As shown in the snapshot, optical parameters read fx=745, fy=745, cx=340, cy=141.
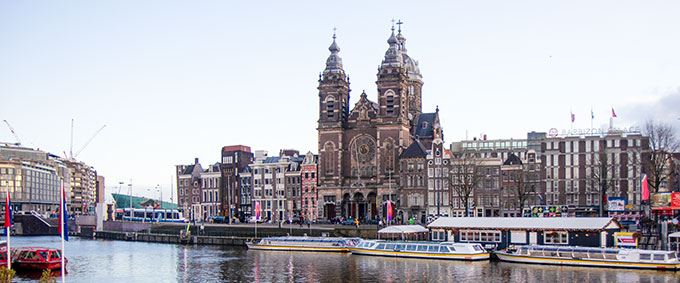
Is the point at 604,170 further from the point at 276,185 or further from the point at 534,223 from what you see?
the point at 276,185

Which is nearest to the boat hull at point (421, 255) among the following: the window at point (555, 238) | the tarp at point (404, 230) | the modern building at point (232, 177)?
the tarp at point (404, 230)

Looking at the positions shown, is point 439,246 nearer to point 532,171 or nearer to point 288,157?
point 532,171

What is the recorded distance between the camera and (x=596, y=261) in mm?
78500

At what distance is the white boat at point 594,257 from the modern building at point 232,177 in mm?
101013

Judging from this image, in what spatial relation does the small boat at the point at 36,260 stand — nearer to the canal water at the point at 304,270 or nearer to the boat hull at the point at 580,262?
the canal water at the point at 304,270

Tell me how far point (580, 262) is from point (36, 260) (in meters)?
58.7

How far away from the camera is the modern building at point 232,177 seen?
178m

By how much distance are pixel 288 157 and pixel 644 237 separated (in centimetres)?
8957

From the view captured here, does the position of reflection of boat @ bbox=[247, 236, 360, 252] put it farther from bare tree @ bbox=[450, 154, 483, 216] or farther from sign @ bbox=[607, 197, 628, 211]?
sign @ bbox=[607, 197, 628, 211]

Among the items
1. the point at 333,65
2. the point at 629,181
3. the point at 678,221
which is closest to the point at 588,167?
the point at 629,181

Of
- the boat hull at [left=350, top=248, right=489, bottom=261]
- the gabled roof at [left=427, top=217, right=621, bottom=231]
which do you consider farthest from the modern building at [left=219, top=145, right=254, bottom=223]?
the gabled roof at [left=427, top=217, right=621, bottom=231]

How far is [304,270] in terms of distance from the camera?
81062mm

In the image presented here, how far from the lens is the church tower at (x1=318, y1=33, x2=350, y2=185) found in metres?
154

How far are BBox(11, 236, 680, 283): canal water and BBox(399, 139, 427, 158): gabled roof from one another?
49323 millimetres
